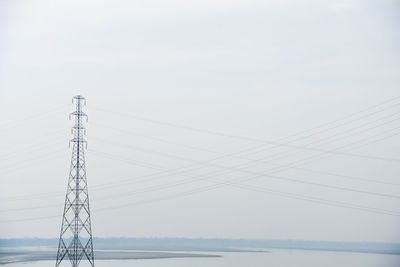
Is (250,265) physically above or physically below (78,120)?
below

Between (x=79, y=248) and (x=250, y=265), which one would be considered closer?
(x=79, y=248)

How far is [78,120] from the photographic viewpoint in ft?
119

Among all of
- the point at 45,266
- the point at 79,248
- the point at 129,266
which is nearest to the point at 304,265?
the point at 129,266

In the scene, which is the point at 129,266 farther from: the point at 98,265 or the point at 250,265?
the point at 250,265

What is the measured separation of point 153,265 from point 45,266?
46.5 feet

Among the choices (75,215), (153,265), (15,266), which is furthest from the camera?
(153,265)

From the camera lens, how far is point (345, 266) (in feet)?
239

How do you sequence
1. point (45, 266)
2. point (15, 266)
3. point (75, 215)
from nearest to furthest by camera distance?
point (75, 215), point (15, 266), point (45, 266)

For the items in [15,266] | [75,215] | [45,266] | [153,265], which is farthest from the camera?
[153,265]

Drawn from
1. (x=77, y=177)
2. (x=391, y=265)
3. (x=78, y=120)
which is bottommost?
(x=391, y=265)

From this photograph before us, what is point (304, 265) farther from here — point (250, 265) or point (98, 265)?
point (98, 265)

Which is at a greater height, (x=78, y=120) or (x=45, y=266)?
(x=78, y=120)

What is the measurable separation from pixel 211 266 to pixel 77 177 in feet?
153

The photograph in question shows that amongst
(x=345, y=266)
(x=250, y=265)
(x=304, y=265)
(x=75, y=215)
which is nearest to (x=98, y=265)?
(x=250, y=265)
